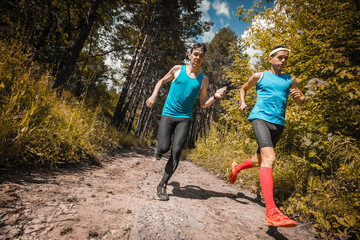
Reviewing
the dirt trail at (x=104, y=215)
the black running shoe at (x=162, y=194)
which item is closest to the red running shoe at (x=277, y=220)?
the dirt trail at (x=104, y=215)

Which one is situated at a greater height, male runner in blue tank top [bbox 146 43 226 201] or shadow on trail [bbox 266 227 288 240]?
male runner in blue tank top [bbox 146 43 226 201]

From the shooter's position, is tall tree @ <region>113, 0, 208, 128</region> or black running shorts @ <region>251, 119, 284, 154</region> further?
tall tree @ <region>113, 0, 208, 128</region>

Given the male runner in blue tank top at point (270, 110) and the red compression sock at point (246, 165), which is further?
the red compression sock at point (246, 165)

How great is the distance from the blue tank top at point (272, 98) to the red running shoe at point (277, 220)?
43.1 inches

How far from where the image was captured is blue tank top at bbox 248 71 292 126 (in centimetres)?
208

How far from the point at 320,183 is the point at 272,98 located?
159 cm

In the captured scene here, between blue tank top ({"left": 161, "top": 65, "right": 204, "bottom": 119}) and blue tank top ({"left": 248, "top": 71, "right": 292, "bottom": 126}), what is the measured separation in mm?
959

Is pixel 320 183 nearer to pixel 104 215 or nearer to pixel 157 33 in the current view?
pixel 104 215

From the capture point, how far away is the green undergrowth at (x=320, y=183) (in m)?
1.83

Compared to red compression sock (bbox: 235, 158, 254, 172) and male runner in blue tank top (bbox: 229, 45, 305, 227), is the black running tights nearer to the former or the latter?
male runner in blue tank top (bbox: 229, 45, 305, 227)

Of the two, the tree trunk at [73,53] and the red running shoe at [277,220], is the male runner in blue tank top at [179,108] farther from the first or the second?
the tree trunk at [73,53]

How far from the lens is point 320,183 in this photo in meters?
2.35

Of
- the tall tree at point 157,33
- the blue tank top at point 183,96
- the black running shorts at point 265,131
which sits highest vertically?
the tall tree at point 157,33

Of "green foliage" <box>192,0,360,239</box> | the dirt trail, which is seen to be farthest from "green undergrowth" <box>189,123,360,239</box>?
the dirt trail
